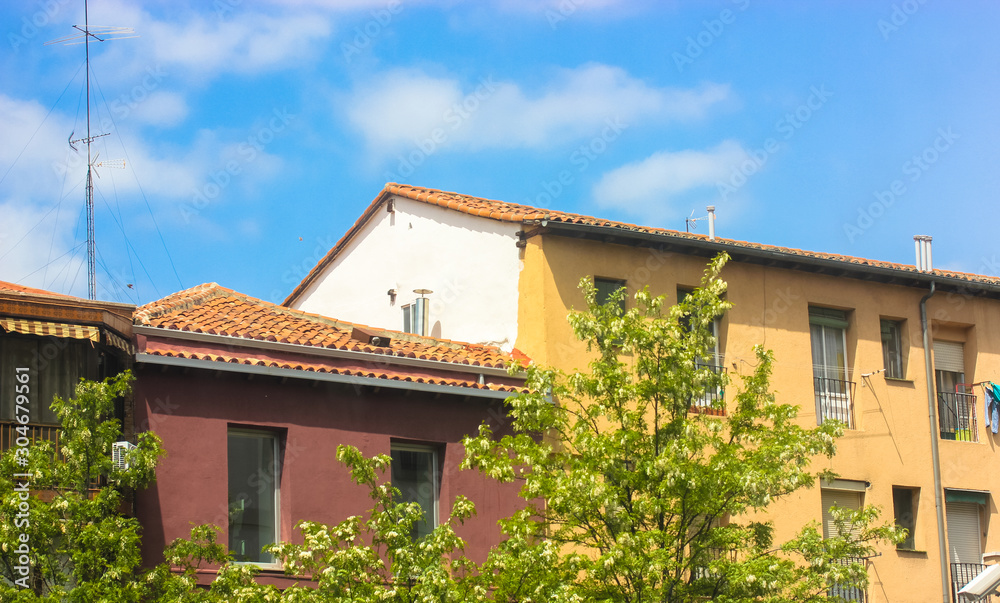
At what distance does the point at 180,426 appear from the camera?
1581cm

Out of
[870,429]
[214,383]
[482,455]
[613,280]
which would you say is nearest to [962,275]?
[870,429]

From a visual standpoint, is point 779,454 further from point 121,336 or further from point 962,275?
point 962,275

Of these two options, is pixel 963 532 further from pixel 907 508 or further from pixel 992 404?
pixel 992 404

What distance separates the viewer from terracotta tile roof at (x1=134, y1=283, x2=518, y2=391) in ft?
53.7

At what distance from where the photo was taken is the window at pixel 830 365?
2145 cm

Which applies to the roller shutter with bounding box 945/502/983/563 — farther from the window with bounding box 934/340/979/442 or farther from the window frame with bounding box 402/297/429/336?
the window frame with bounding box 402/297/429/336

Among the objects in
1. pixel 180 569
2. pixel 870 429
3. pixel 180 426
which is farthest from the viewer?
pixel 870 429

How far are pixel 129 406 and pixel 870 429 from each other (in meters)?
12.3

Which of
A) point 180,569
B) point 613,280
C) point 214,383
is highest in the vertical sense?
point 613,280

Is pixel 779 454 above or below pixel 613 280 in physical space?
below

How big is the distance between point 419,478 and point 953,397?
10.6 m

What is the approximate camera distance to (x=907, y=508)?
A: 21781 millimetres

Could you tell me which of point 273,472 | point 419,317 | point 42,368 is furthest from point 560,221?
point 42,368

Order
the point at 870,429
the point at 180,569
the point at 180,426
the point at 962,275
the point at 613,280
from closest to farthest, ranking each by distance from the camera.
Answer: the point at 180,569, the point at 180,426, the point at 613,280, the point at 870,429, the point at 962,275
